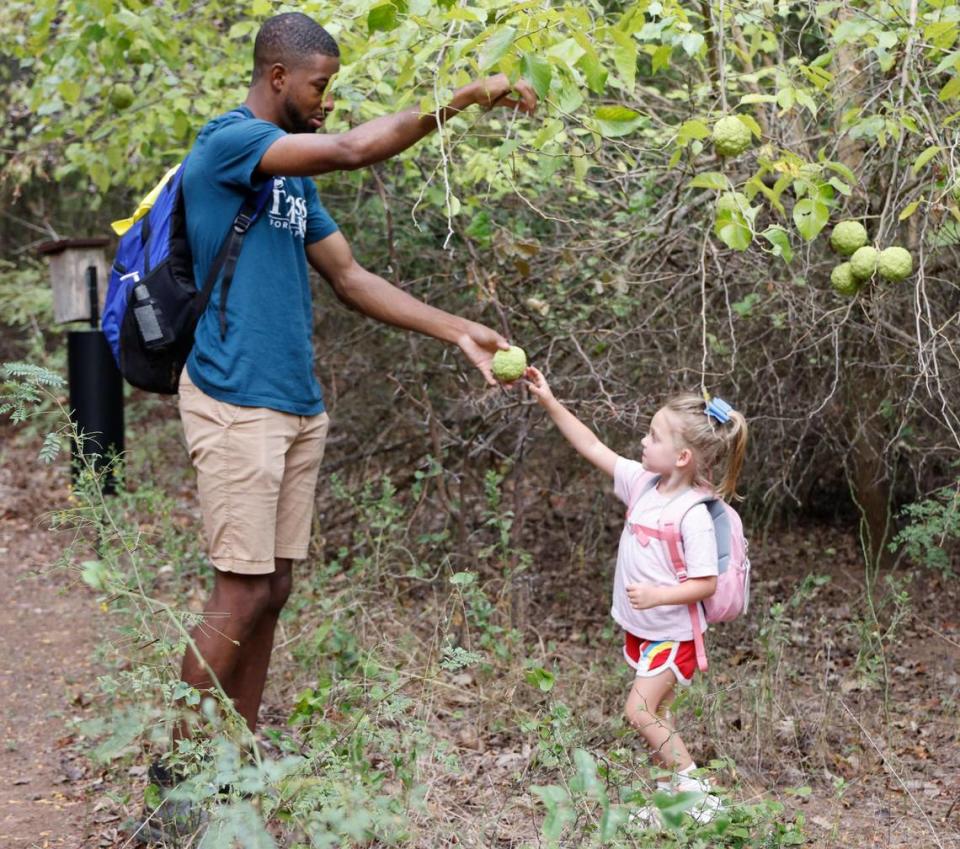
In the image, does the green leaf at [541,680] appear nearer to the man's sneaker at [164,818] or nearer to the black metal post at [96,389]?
the man's sneaker at [164,818]

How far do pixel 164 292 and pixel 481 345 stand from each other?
0.95 m

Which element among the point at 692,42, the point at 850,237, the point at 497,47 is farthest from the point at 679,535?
the point at 497,47

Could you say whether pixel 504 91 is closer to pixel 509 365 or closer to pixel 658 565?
pixel 509 365

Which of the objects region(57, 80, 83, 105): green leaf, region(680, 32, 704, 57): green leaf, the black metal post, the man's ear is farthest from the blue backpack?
the black metal post

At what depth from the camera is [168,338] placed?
3.51 m

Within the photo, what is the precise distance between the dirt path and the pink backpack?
5.53 ft

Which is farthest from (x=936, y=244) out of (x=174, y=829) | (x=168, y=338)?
(x=174, y=829)

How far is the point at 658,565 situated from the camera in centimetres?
358

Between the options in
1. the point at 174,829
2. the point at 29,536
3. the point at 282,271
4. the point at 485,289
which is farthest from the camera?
the point at 29,536

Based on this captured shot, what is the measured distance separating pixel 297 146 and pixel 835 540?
4664 millimetres

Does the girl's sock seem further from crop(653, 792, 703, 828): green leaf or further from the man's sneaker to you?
the man's sneaker

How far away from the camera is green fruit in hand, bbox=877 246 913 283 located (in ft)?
12.1

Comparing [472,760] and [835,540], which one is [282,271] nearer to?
[472,760]

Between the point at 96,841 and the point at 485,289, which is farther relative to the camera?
the point at 485,289
